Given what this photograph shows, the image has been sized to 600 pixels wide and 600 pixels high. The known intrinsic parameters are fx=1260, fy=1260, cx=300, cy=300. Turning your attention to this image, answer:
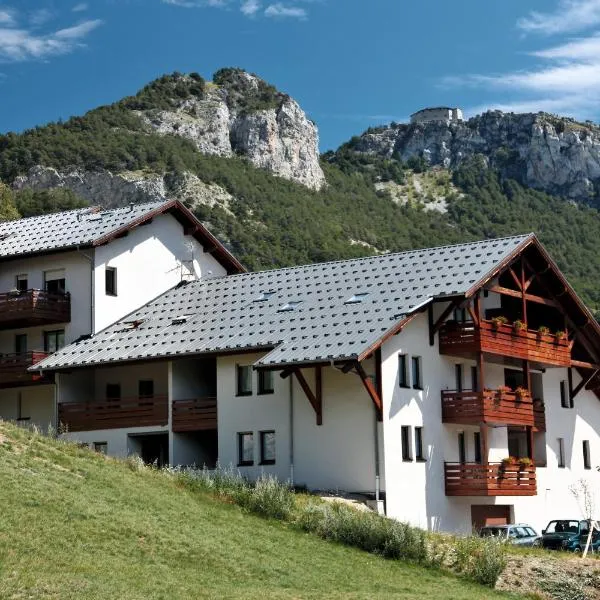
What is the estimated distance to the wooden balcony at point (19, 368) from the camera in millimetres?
51125

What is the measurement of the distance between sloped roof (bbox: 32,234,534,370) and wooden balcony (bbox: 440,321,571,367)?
6.78 feet

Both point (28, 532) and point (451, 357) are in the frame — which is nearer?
point (28, 532)

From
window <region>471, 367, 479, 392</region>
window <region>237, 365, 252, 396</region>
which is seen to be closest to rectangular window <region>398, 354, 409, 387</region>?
window <region>471, 367, 479, 392</region>

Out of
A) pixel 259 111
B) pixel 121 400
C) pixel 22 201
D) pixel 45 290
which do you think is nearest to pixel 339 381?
pixel 121 400

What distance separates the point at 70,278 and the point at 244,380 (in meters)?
10.5

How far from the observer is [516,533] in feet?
142

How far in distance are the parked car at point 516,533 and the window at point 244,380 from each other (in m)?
9.96

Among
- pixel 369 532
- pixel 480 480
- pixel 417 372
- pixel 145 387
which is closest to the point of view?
pixel 369 532

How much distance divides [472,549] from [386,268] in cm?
1857

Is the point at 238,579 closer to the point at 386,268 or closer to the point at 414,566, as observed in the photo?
the point at 414,566

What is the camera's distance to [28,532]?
92.2ft

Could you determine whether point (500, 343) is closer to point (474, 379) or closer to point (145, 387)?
point (474, 379)

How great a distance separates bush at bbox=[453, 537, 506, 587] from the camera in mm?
32250

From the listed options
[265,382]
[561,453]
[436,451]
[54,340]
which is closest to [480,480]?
[436,451]
